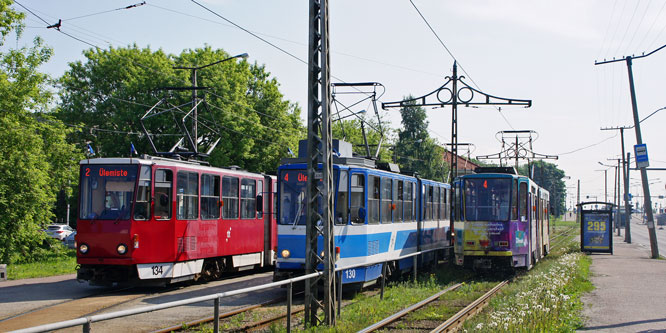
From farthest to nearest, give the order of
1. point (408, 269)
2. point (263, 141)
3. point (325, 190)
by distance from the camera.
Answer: point (263, 141)
point (408, 269)
point (325, 190)

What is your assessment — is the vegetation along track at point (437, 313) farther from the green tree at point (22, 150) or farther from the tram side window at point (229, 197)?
the green tree at point (22, 150)

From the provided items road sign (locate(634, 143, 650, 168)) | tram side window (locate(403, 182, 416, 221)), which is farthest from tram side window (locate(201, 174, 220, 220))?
road sign (locate(634, 143, 650, 168))

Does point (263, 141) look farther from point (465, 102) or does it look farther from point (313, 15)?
point (313, 15)

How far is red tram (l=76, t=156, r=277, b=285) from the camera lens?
49.9 ft

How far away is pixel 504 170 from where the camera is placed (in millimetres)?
20516

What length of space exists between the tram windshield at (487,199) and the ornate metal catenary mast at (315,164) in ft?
32.8

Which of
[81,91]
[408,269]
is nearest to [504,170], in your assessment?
[408,269]

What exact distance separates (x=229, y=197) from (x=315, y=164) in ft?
26.6

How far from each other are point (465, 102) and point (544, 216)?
23.2ft

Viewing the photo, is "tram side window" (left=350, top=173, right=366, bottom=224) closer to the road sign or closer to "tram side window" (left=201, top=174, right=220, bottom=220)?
"tram side window" (left=201, top=174, right=220, bottom=220)

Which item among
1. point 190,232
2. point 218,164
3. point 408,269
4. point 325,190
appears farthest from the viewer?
point 218,164

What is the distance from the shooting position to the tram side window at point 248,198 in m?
19.2

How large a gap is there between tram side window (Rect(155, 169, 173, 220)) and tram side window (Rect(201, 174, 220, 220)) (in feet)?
4.45

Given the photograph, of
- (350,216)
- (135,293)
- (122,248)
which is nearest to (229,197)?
(135,293)
